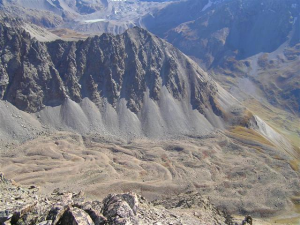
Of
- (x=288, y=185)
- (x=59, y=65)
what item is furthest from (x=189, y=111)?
(x=59, y=65)

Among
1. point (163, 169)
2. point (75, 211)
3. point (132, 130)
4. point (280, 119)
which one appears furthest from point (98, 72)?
point (280, 119)

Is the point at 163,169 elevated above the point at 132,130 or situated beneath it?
situated beneath

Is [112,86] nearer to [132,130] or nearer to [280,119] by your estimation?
[132,130]

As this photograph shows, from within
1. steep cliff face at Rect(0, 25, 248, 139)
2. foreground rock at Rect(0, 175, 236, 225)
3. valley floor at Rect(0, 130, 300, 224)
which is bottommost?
foreground rock at Rect(0, 175, 236, 225)

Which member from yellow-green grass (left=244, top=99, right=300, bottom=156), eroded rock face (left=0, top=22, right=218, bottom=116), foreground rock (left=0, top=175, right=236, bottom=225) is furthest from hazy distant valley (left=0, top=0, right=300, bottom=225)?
yellow-green grass (left=244, top=99, right=300, bottom=156)

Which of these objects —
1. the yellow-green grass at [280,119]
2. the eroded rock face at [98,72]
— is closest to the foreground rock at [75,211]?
the eroded rock face at [98,72]

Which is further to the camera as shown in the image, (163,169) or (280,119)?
(280,119)

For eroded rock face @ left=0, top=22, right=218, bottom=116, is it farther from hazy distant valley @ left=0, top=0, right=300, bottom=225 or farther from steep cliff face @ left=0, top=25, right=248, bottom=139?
hazy distant valley @ left=0, top=0, right=300, bottom=225

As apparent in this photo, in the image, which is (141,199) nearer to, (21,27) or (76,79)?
A: (76,79)

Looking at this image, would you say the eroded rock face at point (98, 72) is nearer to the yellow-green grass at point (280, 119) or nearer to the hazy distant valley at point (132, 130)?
the hazy distant valley at point (132, 130)
